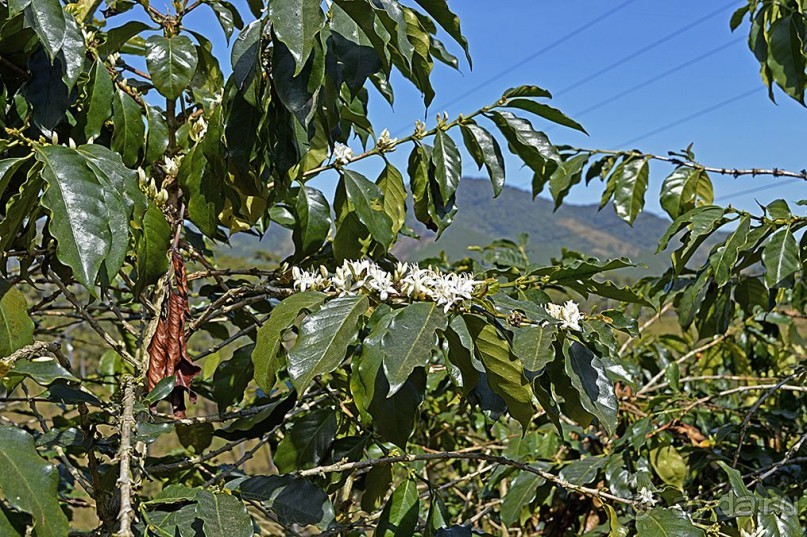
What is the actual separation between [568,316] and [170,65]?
0.74 m

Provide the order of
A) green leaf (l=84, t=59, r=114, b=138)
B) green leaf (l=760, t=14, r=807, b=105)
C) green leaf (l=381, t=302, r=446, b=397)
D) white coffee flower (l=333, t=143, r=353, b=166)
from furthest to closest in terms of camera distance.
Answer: green leaf (l=760, t=14, r=807, b=105)
white coffee flower (l=333, t=143, r=353, b=166)
green leaf (l=84, t=59, r=114, b=138)
green leaf (l=381, t=302, r=446, b=397)

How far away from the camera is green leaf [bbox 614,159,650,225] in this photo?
202 centimetres

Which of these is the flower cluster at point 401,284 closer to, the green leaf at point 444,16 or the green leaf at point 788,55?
the green leaf at point 444,16

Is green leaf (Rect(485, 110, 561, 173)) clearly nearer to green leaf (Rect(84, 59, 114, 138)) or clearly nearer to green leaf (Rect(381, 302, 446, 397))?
green leaf (Rect(381, 302, 446, 397))

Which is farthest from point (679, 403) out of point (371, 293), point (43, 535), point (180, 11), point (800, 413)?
point (43, 535)

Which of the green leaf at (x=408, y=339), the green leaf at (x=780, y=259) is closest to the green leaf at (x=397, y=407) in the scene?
the green leaf at (x=408, y=339)

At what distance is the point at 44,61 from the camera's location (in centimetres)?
109

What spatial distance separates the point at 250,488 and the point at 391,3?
2.26 feet

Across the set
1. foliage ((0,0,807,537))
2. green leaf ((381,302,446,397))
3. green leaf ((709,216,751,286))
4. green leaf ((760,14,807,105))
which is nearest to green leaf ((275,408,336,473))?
foliage ((0,0,807,537))

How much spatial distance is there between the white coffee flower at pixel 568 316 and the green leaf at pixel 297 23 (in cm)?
44

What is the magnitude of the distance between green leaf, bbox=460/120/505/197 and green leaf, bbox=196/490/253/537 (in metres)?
0.70

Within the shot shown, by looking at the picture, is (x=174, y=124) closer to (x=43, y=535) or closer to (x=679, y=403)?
(x=43, y=535)

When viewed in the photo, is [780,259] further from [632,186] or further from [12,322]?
[12,322]

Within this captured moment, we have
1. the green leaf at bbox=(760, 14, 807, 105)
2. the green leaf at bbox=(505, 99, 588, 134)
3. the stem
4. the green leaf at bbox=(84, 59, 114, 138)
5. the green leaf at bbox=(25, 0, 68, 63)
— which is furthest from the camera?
the green leaf at bbox=(760, 14, 807, 105)
